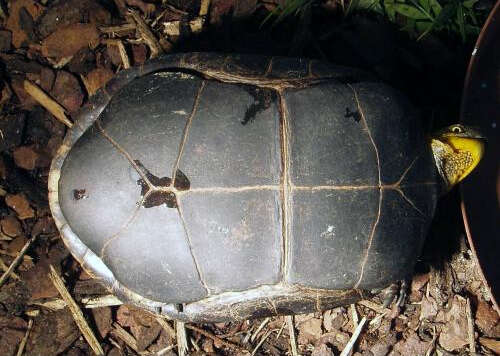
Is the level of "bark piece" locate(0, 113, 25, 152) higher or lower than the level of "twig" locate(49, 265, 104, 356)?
higher

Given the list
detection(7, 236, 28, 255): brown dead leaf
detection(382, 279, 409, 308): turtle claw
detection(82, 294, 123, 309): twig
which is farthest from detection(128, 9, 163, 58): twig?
detection(382, 279, 409, 308): turtle claw

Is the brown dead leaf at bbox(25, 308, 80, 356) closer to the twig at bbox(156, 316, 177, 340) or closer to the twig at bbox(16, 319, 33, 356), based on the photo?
the twig at bbox(16, 319, 33, 356)

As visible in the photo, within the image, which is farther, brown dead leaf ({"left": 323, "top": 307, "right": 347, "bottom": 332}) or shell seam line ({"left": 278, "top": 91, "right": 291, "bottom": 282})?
brown dead leaf ({"left": 323, "top": 307, "right": 347, "bottom": 332})

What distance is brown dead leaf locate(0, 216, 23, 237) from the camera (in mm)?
3180

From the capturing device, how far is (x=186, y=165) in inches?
88.3

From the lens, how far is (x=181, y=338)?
313cm

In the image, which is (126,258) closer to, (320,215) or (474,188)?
(320,215)

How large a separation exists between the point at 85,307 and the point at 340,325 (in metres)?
1.69

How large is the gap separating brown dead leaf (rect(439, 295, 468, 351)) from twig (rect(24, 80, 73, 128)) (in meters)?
2.84

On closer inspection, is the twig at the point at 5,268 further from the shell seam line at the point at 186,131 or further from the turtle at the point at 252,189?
the shell seam line at the point at 186,131

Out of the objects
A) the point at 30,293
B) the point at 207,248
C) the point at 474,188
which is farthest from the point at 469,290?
the point at 30,293

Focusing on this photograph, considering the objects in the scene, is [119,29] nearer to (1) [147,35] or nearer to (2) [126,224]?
(1) [147,35]

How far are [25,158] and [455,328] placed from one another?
10.0ft

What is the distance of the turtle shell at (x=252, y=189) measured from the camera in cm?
224
